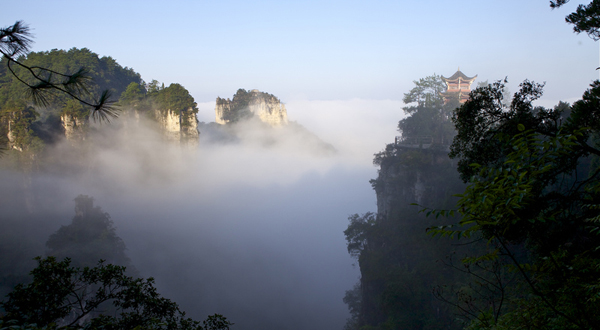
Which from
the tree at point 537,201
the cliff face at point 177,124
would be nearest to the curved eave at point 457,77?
the cliff face at point 177,124

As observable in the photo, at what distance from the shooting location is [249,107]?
2879 inches

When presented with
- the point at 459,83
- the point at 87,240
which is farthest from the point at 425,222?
the point at 87,240

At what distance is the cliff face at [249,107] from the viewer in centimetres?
7269

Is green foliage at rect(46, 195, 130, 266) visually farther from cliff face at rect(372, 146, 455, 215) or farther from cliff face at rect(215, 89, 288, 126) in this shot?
cliff face at rect(215, 89, 288, 126)

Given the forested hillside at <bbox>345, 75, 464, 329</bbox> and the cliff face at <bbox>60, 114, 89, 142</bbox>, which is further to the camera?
the cliff face at <bbox>60, 114, 89, 142</bbox>

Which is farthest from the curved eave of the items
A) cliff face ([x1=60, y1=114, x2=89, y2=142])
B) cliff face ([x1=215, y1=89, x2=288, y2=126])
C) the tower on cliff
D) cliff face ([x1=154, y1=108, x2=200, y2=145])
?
cliff face ([x1=215, y1=89, x2=288, y2=126])

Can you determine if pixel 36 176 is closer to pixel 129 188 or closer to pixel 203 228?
pixel 129 188

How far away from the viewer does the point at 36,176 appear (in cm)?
3716

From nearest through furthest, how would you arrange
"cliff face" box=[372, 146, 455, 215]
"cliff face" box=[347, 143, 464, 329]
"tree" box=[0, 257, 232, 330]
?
"tree" box=[0, 257, 232, 330], "cliff face" box=[347, 143, 464, 329], "cliff face" box=[372, 146, 455, 215]

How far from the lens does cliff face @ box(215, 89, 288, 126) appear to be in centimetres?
7269

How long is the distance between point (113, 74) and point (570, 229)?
69.6 meters

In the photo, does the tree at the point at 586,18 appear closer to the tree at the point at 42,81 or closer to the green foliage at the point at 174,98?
the tree at the point at 42,81

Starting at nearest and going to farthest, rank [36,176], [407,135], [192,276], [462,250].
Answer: [462,250]
[407,135]
[36,176]
[192,276]

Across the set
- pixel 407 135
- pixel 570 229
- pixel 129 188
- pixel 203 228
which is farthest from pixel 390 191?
pixel 129 188
